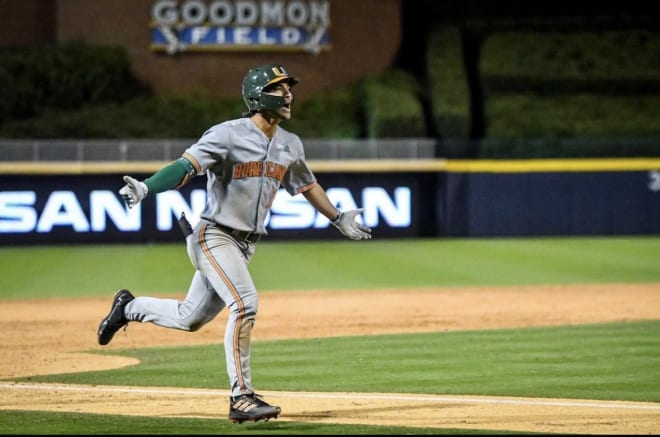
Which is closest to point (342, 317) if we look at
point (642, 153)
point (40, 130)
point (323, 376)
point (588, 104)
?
point (323, 376)

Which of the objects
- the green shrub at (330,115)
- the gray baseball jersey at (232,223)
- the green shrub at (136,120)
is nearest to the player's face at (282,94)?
the gray baseball jersey at (232,223)

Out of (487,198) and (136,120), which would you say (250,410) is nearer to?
(487,198)

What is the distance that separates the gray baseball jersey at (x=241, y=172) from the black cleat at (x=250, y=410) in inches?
44.6

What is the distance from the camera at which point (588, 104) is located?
3547 cm

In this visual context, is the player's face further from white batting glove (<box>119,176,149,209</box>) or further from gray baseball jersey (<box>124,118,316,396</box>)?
white batting glove (<box>119,176,149,209</box>)

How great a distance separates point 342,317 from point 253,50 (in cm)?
2178

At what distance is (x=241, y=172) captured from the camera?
7938mm

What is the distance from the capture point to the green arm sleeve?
7.49 m

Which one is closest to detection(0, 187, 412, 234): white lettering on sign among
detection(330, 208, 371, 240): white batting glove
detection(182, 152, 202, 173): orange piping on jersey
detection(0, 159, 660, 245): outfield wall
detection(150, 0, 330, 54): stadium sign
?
detection(0, 159, 660, 245): outfield wall

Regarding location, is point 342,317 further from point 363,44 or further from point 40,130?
point 363,44

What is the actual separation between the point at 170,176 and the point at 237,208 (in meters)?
0.58

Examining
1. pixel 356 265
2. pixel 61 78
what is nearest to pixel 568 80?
pixel 61 78

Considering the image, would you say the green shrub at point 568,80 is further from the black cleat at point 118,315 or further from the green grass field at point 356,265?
the black cleat at point 118,315

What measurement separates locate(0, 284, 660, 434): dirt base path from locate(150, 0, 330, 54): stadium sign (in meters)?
18.2
